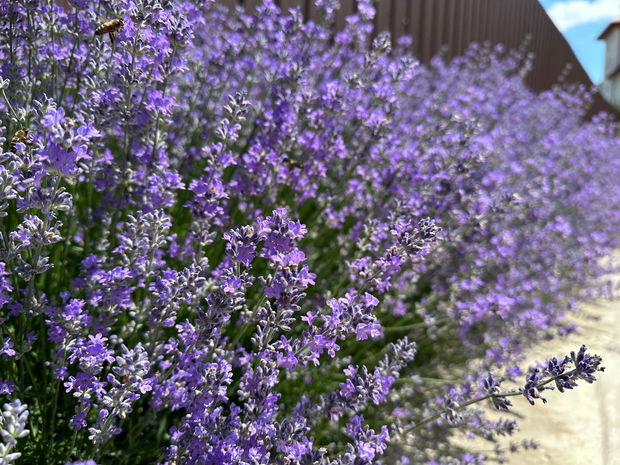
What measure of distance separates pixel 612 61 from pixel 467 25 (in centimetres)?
2686

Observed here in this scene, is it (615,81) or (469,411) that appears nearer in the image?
(469,411)

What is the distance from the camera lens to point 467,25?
36.0ft

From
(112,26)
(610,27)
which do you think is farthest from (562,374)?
(610,27)

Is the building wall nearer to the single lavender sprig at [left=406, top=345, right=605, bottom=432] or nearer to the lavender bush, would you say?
the lavender bush

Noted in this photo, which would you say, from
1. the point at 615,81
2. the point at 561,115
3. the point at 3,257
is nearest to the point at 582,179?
the point at 561,115

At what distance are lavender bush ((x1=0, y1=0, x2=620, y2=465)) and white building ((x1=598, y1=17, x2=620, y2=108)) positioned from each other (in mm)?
32077

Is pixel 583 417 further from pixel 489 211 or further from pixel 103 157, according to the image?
pixel 103 157

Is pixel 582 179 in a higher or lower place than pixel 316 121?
higher

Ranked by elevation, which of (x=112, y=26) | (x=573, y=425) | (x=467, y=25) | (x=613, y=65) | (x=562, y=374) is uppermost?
(x=613, y=65)

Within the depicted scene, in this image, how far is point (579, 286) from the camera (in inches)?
201

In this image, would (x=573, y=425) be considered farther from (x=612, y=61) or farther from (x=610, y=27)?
(x=612, y=61)

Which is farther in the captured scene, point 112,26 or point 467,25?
point 467,25

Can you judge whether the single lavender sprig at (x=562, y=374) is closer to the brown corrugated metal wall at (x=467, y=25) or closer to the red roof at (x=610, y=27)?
the brown corrugated metal wall at (x=467, y=25)

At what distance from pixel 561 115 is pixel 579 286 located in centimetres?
190
